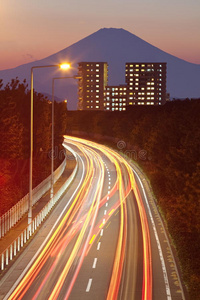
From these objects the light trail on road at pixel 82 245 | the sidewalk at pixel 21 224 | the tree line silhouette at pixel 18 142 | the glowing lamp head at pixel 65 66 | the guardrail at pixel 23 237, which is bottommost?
the light trail on road at pixel 82 245


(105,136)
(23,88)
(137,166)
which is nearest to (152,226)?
(23,88)

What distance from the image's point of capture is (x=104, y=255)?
28391mm

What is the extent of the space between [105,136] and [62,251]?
10393 cm

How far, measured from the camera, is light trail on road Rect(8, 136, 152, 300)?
71.8ft

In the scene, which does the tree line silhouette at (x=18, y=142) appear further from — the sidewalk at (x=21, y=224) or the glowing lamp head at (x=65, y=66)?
the glowing lamp head at (x=65, y=66)

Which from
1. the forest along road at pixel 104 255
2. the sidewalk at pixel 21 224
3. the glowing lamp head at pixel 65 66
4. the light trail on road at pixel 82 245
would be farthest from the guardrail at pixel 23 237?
the glowing lamp head at pixel 65 66

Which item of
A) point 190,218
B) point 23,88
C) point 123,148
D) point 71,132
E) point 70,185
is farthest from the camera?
point 71,132

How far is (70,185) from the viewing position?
59000 mm

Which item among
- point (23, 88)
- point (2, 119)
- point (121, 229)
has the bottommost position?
point (121, 229)

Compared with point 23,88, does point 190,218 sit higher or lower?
lower

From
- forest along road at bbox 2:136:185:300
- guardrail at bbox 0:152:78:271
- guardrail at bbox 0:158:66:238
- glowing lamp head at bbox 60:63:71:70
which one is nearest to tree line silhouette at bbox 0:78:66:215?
guardrail at bbox 0:158:66:238

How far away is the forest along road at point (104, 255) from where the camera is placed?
71.2ft

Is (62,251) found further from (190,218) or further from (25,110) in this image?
(25,110)

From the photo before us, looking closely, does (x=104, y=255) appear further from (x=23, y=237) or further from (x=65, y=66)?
(x=65, y=66)
